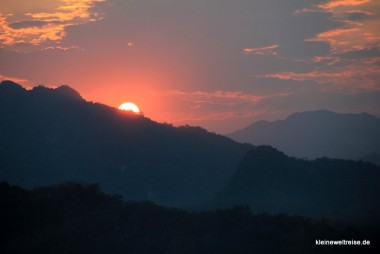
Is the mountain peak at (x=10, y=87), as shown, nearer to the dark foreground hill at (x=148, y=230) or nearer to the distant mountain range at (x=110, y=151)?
the distant mountain range at (x=110, y=151)

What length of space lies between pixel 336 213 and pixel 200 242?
3493 cm

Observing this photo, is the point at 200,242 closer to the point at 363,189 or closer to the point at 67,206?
the point at 67,206

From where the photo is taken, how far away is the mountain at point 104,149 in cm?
13738

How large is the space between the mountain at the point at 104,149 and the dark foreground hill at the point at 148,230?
3071 inches

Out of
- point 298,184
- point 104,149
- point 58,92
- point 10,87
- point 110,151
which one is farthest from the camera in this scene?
point 58,92

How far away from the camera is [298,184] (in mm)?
101688

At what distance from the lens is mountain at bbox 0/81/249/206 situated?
451ft

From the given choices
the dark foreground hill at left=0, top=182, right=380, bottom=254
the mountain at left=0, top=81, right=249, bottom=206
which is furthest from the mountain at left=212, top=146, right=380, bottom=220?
the dark foreground hill at left=0, top=182, right=380, bottom=254

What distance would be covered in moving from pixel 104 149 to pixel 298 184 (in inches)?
2567

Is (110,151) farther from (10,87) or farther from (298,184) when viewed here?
(298,184)

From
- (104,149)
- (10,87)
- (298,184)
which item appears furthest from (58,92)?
(298,184)

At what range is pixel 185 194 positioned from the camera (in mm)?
133250

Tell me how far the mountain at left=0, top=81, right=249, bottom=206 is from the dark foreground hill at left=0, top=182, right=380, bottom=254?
78.0 meters

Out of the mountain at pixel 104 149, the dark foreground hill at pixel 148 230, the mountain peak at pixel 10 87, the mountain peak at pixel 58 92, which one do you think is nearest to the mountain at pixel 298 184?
the mountain at pixel 104 149
